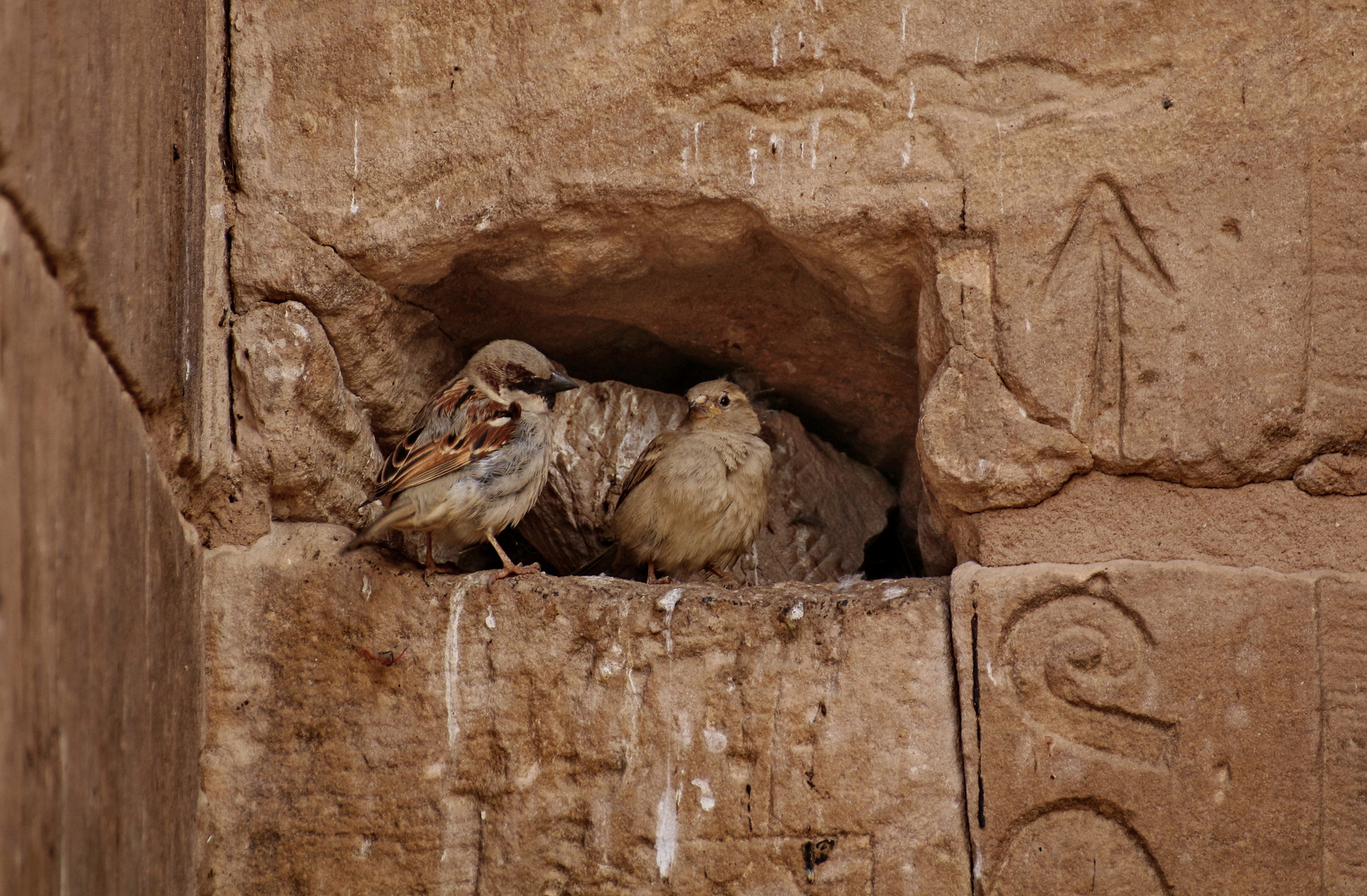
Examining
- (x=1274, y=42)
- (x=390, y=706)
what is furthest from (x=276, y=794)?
(x=1274, y=42)

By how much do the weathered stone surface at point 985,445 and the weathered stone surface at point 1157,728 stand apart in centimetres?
21

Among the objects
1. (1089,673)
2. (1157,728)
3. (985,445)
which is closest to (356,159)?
(985,445)

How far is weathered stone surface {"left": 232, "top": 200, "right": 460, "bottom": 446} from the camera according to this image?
3295mm

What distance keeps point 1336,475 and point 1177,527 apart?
1.27 feet

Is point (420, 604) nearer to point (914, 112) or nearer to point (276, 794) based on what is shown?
point (276, 794)

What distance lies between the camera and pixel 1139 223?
2.87 m

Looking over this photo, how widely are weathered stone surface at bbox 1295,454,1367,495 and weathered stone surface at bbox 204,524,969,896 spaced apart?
0.95m

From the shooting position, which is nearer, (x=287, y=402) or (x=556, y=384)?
(x=287, y=402)

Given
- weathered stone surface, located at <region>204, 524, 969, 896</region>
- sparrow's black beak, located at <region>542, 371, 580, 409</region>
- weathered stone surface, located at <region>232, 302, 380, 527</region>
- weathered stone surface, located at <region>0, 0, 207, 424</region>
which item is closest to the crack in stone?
weathered stone surface, located at <region>0, 0, 207, 424</region>

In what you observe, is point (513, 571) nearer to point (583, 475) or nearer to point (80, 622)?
point (583, 475)

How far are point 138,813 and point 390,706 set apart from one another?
2.38ft

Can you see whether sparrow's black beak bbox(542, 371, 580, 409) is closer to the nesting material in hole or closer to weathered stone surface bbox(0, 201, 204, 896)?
the nesting material in hole

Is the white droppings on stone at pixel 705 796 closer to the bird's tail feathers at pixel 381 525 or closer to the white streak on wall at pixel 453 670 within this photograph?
the white streak on wall at pixel 453 670

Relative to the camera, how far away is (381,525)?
321cm
